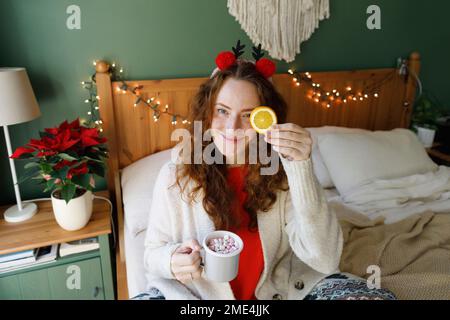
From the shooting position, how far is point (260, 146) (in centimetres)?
123

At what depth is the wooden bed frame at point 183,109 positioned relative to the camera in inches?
78.4

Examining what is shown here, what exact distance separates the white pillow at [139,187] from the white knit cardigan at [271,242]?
→ 1.53 ft

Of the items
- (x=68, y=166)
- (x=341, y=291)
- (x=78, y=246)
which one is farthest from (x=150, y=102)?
(x=341, y=291)

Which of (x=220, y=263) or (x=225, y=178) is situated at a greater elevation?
(x=225, y=178)

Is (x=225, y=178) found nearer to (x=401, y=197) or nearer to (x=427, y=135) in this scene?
(x=401, y=197)

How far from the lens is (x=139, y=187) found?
5.99 ft

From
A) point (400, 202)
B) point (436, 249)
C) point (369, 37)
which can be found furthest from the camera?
point (369, 37)

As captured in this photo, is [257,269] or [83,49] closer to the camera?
[257,269]

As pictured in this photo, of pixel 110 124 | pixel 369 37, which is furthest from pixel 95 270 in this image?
pixel 369 37

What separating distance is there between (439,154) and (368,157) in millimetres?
882

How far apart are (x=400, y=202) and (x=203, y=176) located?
120 cm

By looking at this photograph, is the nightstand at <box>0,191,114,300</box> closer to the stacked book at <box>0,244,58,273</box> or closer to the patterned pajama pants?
the stacked book at <box>0,244,58,273</box>

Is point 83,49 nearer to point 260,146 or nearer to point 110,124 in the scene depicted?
point 110,124
